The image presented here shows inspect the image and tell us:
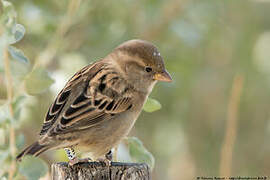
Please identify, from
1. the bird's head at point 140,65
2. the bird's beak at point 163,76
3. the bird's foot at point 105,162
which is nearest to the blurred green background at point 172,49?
the bird's head at point 140,65

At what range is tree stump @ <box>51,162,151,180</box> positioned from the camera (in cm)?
283

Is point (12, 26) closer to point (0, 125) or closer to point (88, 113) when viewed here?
point (0, 125)

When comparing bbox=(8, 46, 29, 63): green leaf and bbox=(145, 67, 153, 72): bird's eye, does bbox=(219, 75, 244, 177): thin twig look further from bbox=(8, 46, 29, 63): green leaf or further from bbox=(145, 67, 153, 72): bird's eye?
bbox=(8, 46, 29, 63): green leaf

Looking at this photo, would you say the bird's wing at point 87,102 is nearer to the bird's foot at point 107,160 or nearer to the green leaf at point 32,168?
the bird's foot at point 107,160

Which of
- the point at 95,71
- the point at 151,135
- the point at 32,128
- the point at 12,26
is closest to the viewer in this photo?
the point at 12,26

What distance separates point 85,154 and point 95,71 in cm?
59

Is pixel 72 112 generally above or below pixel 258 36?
below

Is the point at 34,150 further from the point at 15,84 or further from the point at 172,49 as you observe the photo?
the point at 172,49

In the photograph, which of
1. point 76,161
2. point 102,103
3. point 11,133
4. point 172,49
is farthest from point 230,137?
point 11,133

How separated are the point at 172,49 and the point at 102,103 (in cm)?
223

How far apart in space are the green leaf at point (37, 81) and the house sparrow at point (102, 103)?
0.40 meters

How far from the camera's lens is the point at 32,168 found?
7.98ft

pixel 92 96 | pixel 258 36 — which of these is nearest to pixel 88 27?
pixel 258 36

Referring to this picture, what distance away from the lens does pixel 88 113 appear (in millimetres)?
3377
